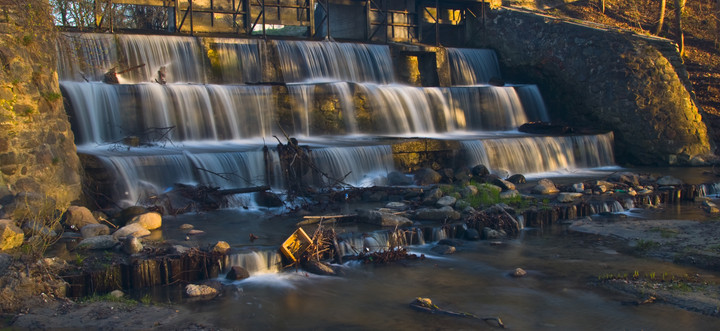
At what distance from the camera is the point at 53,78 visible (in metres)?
10.9

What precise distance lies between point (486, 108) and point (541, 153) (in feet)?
10.8

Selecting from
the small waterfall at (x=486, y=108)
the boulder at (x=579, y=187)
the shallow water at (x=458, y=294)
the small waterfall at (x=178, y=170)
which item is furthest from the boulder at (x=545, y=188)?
the small waterfall at (x=486, y=108)

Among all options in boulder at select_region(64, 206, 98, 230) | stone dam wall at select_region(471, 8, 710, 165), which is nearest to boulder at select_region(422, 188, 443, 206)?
boulder at select_region(64, 206, 98, 230)

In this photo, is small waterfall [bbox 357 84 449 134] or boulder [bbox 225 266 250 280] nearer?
boulder [bbox 225 266 250 280]

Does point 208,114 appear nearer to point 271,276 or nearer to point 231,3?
point 271,276

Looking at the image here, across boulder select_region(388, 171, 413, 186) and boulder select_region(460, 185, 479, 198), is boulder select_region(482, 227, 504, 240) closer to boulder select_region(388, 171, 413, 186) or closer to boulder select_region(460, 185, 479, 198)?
boulder select_region(460, 185, 479, 198)

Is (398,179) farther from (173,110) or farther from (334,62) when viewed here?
(334,62)

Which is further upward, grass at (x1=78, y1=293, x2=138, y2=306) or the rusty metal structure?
the rusty metal structure

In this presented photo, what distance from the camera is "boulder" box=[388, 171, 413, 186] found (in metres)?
14.4

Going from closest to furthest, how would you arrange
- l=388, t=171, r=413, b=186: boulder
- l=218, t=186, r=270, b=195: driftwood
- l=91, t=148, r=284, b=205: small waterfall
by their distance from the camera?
l=91, t=148, r=284, b=205: small waterfall
l=218, t=186, r=270, b=195: driftwood
l=388, t=171, r=413, b=186: boulder

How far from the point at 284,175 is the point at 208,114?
10.9ft

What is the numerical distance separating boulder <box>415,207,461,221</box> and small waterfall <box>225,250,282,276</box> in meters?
3.15

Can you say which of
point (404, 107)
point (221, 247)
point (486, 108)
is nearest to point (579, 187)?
point (404, 107)

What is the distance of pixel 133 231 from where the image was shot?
947 cm
